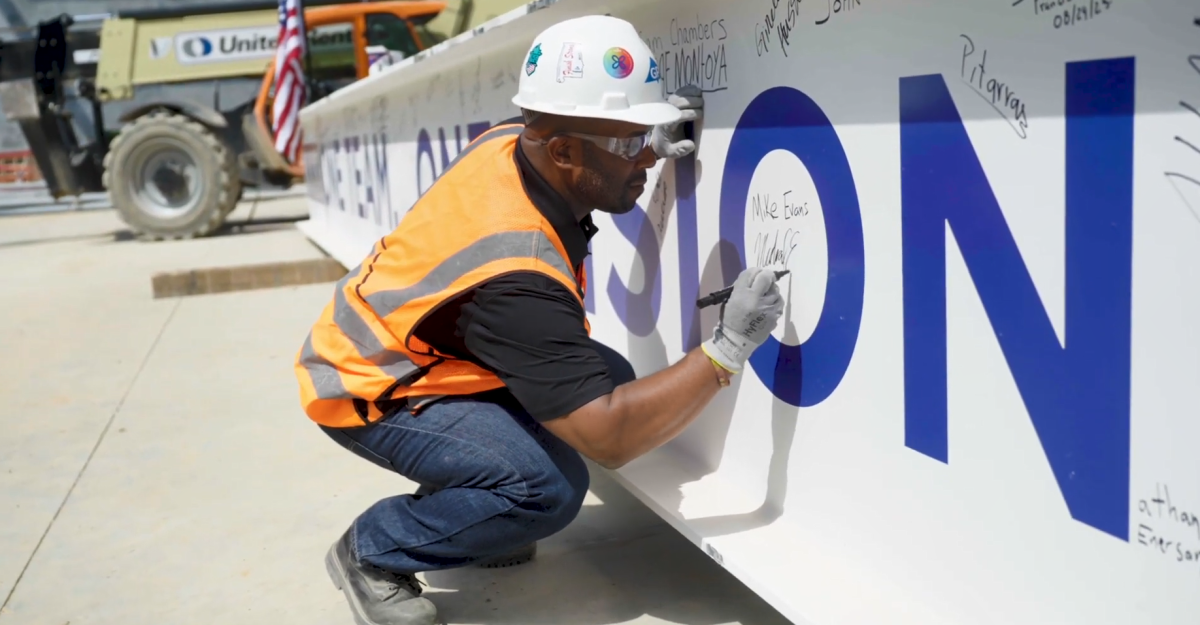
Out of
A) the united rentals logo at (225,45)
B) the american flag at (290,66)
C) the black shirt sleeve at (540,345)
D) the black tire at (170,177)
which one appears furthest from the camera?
the united rentals logo at (225,45)

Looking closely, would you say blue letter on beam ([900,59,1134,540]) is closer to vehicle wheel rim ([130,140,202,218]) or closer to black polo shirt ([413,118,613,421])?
black polo shirt ([413,118,613,421])

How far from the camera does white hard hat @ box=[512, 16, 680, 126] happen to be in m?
2.06

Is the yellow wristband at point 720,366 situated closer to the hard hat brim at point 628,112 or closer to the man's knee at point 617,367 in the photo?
the hard hat brim at point 628,112

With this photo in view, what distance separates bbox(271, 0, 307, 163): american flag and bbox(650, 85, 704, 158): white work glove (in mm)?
8612

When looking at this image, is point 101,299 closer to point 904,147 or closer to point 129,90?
point 129,90

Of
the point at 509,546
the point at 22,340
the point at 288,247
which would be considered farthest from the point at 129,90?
the point at 509,546

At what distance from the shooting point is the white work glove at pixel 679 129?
93.8 inches

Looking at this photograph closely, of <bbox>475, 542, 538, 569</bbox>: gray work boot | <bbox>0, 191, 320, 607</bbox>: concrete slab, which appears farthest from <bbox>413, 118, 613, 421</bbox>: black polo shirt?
<bbox>0, 191, 320, 607</bbox>: concrete slab

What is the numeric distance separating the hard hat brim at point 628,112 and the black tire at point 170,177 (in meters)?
9.79

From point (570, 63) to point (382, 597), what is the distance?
120 cm
